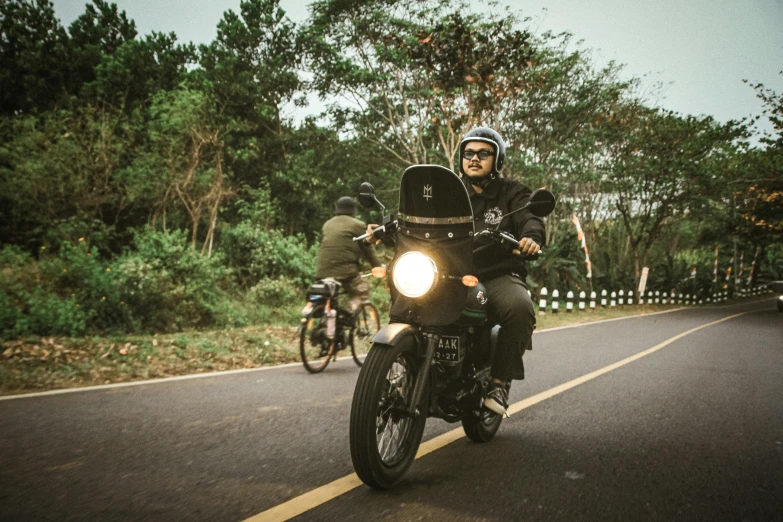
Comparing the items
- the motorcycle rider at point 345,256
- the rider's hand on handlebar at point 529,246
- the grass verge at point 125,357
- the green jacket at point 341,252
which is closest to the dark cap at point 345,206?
the motorcycle rider at point 345,256

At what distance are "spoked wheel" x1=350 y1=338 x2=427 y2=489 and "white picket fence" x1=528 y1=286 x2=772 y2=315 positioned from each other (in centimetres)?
1231

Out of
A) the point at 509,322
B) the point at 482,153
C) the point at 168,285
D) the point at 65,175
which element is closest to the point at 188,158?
the point at 65,175

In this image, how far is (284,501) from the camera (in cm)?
295

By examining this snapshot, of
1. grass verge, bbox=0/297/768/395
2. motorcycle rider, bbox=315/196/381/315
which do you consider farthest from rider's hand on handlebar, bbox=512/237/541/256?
grass verge, bbox=0/297/768/395

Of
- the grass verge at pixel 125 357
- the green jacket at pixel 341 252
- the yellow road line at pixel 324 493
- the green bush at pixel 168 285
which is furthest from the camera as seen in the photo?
the green bush at pixel 168 285

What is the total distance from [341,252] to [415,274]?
4.52 meters

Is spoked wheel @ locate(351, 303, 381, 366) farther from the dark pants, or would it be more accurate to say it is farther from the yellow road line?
the dark pants

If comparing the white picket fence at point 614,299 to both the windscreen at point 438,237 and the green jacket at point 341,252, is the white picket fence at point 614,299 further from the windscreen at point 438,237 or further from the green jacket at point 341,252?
the windscreen at point 438,237

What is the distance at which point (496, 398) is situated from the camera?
3.81m

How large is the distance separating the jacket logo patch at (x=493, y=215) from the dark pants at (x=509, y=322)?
1.41 feet

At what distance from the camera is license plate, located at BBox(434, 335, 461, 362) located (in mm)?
3514

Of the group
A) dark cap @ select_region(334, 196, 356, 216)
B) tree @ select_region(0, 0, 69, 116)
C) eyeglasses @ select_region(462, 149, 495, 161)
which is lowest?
dark cap @ select_region(334, 196, 356, 216)

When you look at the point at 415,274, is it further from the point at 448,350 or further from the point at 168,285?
the point at 168,285

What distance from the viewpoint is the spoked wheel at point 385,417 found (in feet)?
9.70
